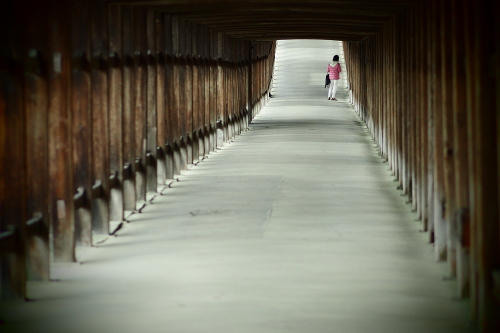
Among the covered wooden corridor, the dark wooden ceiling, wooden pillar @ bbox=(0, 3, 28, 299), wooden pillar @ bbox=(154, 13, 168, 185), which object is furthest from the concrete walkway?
the dark wooden ceiling

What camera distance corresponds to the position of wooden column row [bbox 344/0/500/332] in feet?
20.3

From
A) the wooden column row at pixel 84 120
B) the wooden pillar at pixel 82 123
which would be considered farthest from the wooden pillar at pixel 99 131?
the wooden pillar at pixel 82 123

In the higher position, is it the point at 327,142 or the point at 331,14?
the point at 331,14

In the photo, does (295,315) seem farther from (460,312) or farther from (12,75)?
(12,75)

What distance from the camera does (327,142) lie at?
70.1ft

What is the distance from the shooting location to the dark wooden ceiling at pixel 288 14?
1225 cm

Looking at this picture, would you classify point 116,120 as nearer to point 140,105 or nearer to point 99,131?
point 99,131

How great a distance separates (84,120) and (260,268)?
248 centimetres

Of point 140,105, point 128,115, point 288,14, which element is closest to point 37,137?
point 128,115

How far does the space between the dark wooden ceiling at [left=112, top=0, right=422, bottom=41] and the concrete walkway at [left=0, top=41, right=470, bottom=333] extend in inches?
93.4

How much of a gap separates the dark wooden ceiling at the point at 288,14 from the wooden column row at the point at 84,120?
0.49 m

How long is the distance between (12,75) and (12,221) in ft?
3.46

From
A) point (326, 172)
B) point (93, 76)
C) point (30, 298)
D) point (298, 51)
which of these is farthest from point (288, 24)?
point (298, 51)

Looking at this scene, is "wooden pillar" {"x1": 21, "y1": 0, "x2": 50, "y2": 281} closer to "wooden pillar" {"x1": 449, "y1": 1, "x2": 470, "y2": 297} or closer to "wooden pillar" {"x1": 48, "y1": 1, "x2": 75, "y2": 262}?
"wooden pillar" {"x1": 48, "y1": 1, "x2": 75, "y2": 262}
